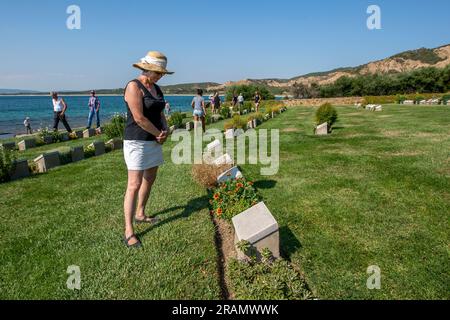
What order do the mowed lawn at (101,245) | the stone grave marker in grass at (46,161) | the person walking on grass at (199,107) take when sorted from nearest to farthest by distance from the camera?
the mowed lawn at (101,245) → the stone grave marker in grass at (46,161) → the person walking on grass at (199,107)

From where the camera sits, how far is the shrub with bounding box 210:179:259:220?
198 inches

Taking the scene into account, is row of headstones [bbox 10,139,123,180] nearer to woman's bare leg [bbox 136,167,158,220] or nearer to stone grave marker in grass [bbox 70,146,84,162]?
stone grave marker in grass [bbox 70,146,84,162]

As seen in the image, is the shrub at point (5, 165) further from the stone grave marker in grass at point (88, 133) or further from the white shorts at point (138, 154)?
the stone grave marker in grass at point (88, 133)

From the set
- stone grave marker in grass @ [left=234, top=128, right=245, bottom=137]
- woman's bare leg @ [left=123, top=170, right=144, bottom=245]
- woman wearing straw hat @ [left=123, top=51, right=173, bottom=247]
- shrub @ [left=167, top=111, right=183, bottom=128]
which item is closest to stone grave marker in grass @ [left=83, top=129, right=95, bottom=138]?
shrub @ [left=167, top=111, right=183, bottom=128]

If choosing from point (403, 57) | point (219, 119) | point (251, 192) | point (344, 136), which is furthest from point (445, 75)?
point (403, 57)

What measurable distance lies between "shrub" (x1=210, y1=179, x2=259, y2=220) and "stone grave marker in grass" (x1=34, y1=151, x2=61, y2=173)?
5.65m

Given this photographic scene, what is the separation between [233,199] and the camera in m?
5.22

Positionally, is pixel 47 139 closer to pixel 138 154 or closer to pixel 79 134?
pixel 79 134

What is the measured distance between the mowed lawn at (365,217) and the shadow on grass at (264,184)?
0.02m

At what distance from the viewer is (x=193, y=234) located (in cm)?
Result: 454

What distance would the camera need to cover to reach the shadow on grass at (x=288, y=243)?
4.07 meters

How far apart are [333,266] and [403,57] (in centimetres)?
15293

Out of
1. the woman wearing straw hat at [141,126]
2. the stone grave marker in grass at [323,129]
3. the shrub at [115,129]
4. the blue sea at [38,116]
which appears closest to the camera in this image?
the woman wearing straw hat at [141,126]

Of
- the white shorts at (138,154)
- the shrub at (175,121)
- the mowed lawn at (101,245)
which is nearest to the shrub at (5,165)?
the mowed lawn at (101,245)
